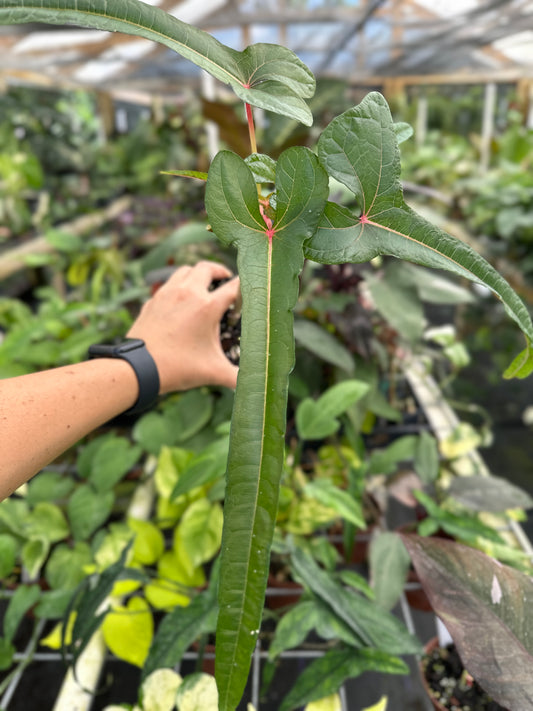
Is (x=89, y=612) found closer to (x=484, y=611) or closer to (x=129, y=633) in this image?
(x=129, y=633)

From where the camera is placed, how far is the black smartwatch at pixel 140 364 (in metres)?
0.50

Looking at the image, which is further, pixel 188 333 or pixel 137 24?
pixel 188 333

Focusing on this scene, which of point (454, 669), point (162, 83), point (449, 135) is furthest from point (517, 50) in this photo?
point (454, 669)

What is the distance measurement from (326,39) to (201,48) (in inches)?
108

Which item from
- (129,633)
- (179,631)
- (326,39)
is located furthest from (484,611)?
(326,39)

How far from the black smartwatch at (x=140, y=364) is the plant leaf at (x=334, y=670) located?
355 millimetres

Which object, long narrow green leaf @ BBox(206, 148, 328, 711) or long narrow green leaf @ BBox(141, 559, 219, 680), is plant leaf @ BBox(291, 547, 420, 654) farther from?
long narrow green leaf @ BBox(206, 148, 328, 711)

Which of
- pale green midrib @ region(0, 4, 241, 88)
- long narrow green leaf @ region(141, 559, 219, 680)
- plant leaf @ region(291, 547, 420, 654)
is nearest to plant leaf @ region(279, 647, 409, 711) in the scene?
plant leaf @ region(291, 547, 420, 654)

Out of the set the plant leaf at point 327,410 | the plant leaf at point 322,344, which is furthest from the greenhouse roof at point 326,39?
the plant leaf at point 327,410

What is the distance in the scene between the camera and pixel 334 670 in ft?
1.85

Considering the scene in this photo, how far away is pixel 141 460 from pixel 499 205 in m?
2.00

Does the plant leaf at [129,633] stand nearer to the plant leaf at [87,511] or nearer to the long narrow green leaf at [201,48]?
the plant leaf at [87,511]

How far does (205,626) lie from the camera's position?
0.58 meters

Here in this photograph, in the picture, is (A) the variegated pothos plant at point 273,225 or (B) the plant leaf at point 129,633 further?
(B) the plant leaf at point 129,633
